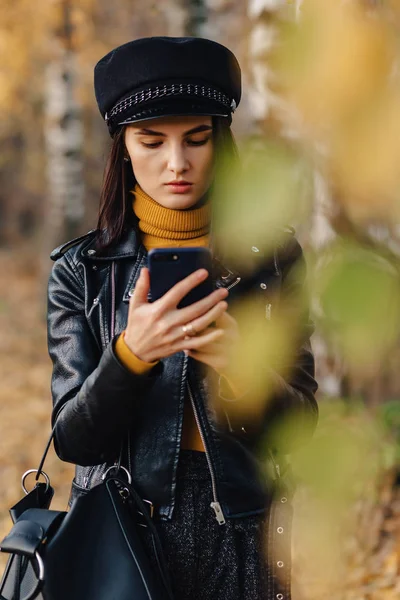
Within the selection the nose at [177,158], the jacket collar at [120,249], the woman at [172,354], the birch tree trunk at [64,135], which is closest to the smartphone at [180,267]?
the woman at [172,354]

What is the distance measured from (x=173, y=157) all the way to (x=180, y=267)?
1.20 ft

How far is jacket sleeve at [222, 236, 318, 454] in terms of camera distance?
121cm

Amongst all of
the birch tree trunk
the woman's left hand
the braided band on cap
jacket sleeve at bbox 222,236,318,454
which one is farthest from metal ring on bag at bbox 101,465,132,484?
the birch tree trunk

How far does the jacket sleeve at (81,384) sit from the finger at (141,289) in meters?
0.15

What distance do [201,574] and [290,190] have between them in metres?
1.25

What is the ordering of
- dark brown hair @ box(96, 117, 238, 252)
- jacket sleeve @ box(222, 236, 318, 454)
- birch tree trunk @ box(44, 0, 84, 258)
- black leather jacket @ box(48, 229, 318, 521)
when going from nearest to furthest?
jacket sleeve @ box(222, 236, 318, 454) < black leather jacket @ box(48, 229, 318, 521) < dark brown hair @ box(96, 117, 238, 252) < birch tree trunk @ box(44, 0, 84, 258)

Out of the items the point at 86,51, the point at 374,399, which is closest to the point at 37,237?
the point at 86,51

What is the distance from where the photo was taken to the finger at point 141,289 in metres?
1.44

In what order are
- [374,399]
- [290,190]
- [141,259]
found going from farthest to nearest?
[374,399] → [141,259] → [290,190]

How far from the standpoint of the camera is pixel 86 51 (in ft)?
37.8

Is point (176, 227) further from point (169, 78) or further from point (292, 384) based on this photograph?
point (292, 384)

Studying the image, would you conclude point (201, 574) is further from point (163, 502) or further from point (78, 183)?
point (78, 183)

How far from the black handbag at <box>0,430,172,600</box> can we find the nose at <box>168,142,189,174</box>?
66cm

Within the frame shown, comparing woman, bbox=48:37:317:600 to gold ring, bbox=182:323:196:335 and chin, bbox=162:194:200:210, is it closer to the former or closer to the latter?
chin, bbox=162:194:200:210
